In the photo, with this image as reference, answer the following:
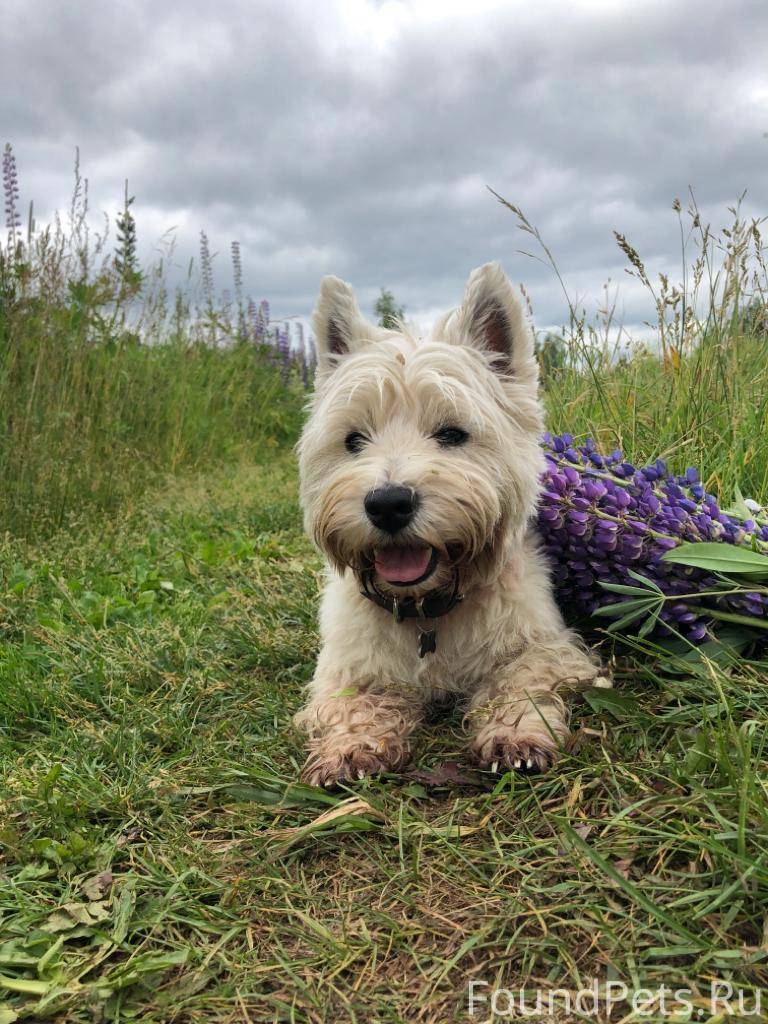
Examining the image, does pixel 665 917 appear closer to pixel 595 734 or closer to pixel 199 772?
pixel 595 734

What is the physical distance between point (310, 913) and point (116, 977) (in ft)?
1.47

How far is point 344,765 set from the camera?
2.31m

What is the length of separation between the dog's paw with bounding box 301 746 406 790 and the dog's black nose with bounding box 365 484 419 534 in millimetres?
711

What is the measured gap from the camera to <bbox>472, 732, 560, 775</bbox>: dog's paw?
2.23 m

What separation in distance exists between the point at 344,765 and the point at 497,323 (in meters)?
1.71

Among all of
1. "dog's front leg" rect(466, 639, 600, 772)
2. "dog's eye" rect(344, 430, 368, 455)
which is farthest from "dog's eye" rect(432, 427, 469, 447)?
"dog's front leg" rect(466, 639, 600, 772)

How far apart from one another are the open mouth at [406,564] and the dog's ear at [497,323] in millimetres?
883

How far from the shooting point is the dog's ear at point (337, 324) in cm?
289

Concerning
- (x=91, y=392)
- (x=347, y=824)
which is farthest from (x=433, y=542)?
(x=91, y=392)

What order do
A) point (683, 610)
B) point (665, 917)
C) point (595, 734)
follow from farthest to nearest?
point (683, 610)
point (595, 734)
point (665, 917)

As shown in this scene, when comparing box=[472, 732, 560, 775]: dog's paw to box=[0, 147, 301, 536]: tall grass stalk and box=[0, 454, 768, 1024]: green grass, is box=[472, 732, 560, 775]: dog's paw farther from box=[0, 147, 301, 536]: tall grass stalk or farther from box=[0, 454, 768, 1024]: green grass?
box=[0, 147, 301, 536]: tall grass stalk

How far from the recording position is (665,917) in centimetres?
156

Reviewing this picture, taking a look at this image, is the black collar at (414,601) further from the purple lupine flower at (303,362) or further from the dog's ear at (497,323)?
the purple lupine flower at (303,362)

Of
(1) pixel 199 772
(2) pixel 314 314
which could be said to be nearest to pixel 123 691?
(1) pixel 199 772
